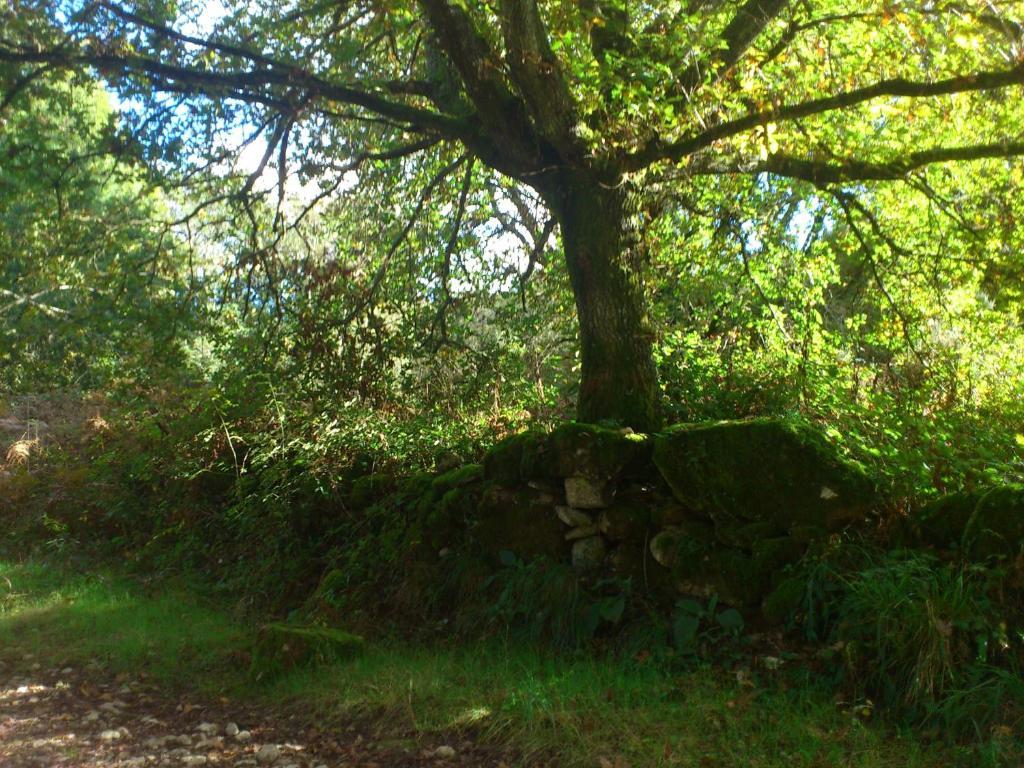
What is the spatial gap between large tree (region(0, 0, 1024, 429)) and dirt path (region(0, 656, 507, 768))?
3832mm

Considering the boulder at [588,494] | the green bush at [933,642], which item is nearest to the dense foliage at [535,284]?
the green bush at [933,642]

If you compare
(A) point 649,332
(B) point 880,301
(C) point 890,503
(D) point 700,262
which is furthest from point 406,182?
(C) point 890,503

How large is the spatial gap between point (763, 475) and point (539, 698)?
8.08 feet

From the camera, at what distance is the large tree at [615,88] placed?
27.5 ft

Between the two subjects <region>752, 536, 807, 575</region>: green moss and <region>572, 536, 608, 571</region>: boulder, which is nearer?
<region>752, 536, 807, 575</region>: green moss

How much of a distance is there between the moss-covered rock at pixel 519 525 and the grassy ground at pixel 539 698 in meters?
0.98

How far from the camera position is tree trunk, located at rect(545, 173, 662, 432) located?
8531 millimetres

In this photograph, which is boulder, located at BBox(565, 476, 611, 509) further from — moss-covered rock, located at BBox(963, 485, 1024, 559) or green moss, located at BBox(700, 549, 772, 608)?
moss-covered rock, located at BBox(963, 485, 1024, 559)

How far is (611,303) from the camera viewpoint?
28.5 feet

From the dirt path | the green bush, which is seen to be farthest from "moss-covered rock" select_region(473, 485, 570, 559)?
the green bush

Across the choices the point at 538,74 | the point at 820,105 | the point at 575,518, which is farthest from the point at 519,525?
the point at 820,105

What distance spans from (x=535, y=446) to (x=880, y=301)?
20.0 ft

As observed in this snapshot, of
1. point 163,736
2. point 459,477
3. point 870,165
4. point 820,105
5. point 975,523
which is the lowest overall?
point 163,736

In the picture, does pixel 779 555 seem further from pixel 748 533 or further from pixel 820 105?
pixel 820 105
